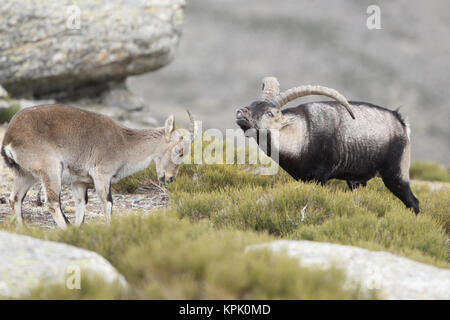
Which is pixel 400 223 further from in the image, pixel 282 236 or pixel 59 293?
pixel 59 293

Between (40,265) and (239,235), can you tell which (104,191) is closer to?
(239,235)

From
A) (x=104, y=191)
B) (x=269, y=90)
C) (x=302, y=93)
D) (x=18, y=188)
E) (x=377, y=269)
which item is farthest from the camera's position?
(x=269, y=90)

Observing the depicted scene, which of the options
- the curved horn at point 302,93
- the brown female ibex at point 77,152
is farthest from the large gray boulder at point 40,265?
the curved horn at point 302,93

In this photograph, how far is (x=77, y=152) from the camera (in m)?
6.27

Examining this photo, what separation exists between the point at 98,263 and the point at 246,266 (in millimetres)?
1058

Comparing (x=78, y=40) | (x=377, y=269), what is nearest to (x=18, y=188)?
(x=377, y=269)

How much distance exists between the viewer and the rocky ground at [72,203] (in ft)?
22.8

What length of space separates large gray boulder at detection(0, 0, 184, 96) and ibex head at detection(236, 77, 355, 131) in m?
6.36

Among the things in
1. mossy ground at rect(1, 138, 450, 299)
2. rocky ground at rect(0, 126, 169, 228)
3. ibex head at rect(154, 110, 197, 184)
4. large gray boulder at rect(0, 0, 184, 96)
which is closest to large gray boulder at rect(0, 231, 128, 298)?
mossy ground at rect(1, 138, 450, 299)

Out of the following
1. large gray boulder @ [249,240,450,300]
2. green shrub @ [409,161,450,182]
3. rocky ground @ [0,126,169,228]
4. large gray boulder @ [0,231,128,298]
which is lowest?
green shrub @ [409,161,450,182]

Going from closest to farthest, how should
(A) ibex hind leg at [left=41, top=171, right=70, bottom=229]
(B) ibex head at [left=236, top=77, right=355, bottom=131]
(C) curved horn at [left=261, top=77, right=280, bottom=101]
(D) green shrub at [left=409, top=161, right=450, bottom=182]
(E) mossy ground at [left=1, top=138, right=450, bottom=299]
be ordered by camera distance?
(E) mossy ground at [left=1, top=138, right=450, bottom=299] → (A) ibex hind leg at [left=41, top=171, right=70, bottom=229] → (B) ibex head at [left=236, top=77, right=355, bottom=131] → (C) curved horn at [left=261, top=77, right=280, bottom=101] → (D) green shrub at [left=409, top=161, right=450, bottom=182]

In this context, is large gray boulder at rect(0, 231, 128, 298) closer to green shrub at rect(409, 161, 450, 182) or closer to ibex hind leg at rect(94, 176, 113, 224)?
ibex hind leg at rect(94, 176, 113, 224)

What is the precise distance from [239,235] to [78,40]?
877 cm

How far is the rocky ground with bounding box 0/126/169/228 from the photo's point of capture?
274 inches
